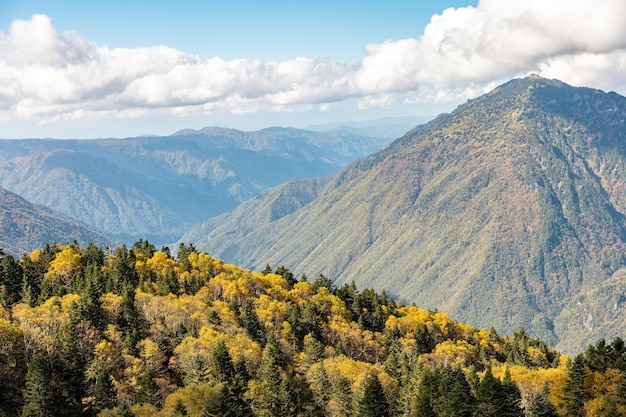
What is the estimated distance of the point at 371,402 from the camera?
264 ft

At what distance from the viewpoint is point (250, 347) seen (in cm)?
10362

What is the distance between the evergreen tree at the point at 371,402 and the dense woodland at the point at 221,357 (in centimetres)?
20

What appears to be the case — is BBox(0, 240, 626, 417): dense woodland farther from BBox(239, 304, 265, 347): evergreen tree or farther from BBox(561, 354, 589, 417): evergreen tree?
BBox(239, 304, 265, 347): evergreen tree

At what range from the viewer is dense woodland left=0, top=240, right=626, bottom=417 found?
77.8 meters

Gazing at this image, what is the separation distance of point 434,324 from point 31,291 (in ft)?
373

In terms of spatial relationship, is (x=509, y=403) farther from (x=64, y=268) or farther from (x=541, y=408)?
(x=64, y=268)

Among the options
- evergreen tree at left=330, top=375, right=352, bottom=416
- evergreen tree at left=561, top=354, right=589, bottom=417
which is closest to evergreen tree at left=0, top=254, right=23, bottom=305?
evergreen tree at left=330, top=375, right=352, bottom=416

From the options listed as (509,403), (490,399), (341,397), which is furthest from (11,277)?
(509,403)

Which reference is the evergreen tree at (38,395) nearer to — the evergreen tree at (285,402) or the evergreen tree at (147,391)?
the evergreen tree at (147,391)

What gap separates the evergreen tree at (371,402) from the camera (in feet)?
263

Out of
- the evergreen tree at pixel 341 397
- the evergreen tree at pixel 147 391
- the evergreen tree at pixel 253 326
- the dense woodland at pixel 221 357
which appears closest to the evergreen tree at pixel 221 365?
the dense woodland at pixel 221 357

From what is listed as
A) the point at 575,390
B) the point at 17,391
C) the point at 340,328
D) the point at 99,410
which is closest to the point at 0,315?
the point at 17,391

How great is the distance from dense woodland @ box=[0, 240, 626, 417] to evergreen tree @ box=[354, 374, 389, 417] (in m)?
0.20

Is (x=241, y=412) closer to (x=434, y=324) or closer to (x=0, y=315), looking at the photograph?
(x=0, y=315)
